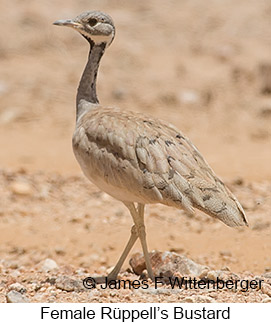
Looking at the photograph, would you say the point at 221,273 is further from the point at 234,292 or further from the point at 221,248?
the point at 221,248

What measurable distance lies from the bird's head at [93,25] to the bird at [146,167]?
65 centimetres

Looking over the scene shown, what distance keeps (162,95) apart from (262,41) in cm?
319

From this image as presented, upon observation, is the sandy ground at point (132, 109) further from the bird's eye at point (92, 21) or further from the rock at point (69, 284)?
the bird's eye at point (92, 21)

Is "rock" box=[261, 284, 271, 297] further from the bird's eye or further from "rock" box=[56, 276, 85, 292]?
the bird's eye

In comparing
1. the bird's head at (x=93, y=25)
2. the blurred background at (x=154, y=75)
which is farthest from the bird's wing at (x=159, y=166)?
the blurred background at (x=154, y=75)

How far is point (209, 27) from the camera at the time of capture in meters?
14.0

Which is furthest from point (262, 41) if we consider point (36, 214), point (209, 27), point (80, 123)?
point (80, 123)

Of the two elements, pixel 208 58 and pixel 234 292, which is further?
pixel 208 58

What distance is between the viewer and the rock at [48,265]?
5.19 m

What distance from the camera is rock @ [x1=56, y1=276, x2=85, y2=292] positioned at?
14.0 ft

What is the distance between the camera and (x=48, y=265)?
5.24 meters

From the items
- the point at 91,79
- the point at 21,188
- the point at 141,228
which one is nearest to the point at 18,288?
the point at 141,228

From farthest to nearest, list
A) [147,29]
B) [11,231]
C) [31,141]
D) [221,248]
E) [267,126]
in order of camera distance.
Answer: [147,29] → [267,126] → [31,141] → [11,231] → [221,248]

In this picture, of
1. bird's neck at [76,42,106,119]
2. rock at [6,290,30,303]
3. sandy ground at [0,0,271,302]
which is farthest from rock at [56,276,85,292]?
bird's neck at [76,42,106,119]
